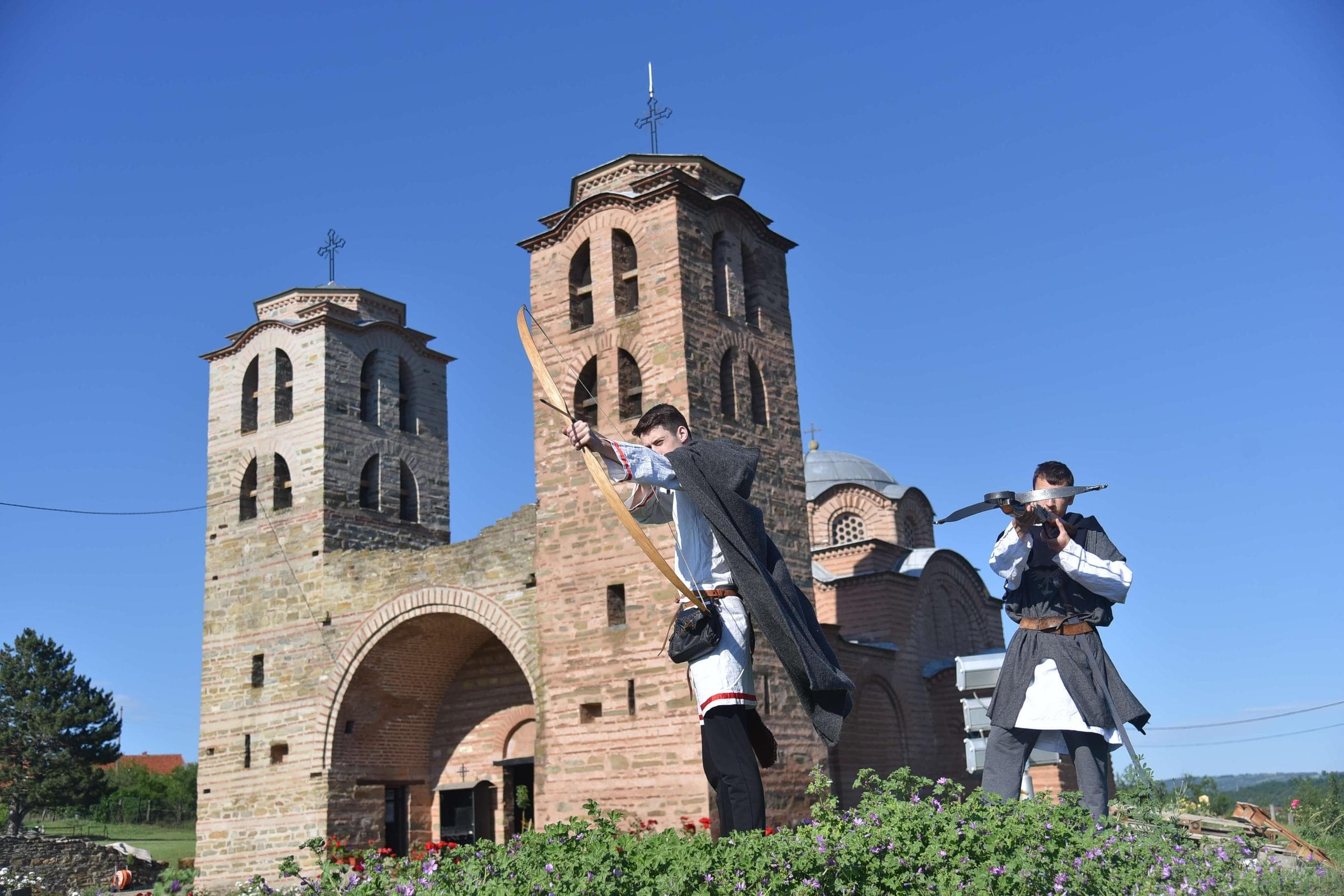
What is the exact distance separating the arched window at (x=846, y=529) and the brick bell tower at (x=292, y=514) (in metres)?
9.13

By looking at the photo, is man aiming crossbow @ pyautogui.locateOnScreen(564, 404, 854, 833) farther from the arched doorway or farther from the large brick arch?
the arched doorway

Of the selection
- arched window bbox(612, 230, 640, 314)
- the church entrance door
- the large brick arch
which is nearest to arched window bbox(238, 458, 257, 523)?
the large brick arch

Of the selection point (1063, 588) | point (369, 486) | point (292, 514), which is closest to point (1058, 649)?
point (1063, 588)

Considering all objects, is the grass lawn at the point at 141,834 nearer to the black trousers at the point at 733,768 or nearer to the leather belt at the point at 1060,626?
the black trousers at the point at 733,768

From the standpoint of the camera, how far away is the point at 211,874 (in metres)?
17.6

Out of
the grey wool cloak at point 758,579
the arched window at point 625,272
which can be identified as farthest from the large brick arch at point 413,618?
the grey wool cloak at point 758,579

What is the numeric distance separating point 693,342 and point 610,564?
111 inches

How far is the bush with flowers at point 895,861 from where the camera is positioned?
3816 mm

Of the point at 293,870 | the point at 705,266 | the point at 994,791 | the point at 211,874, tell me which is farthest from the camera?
the point at 211,874

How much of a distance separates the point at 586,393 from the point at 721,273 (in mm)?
2344

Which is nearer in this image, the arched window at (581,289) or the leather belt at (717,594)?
the leather belt at (717,594)

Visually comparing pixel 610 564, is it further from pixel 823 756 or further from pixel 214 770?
pixel 214 770

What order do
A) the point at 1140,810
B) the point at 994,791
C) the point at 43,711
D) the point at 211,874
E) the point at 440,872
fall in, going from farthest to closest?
the point at 43,711 → the point at 211,874 → the point at 994,791 → the point at 1140,810 → the point at 440,872

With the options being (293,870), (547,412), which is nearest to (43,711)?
(547,412)
